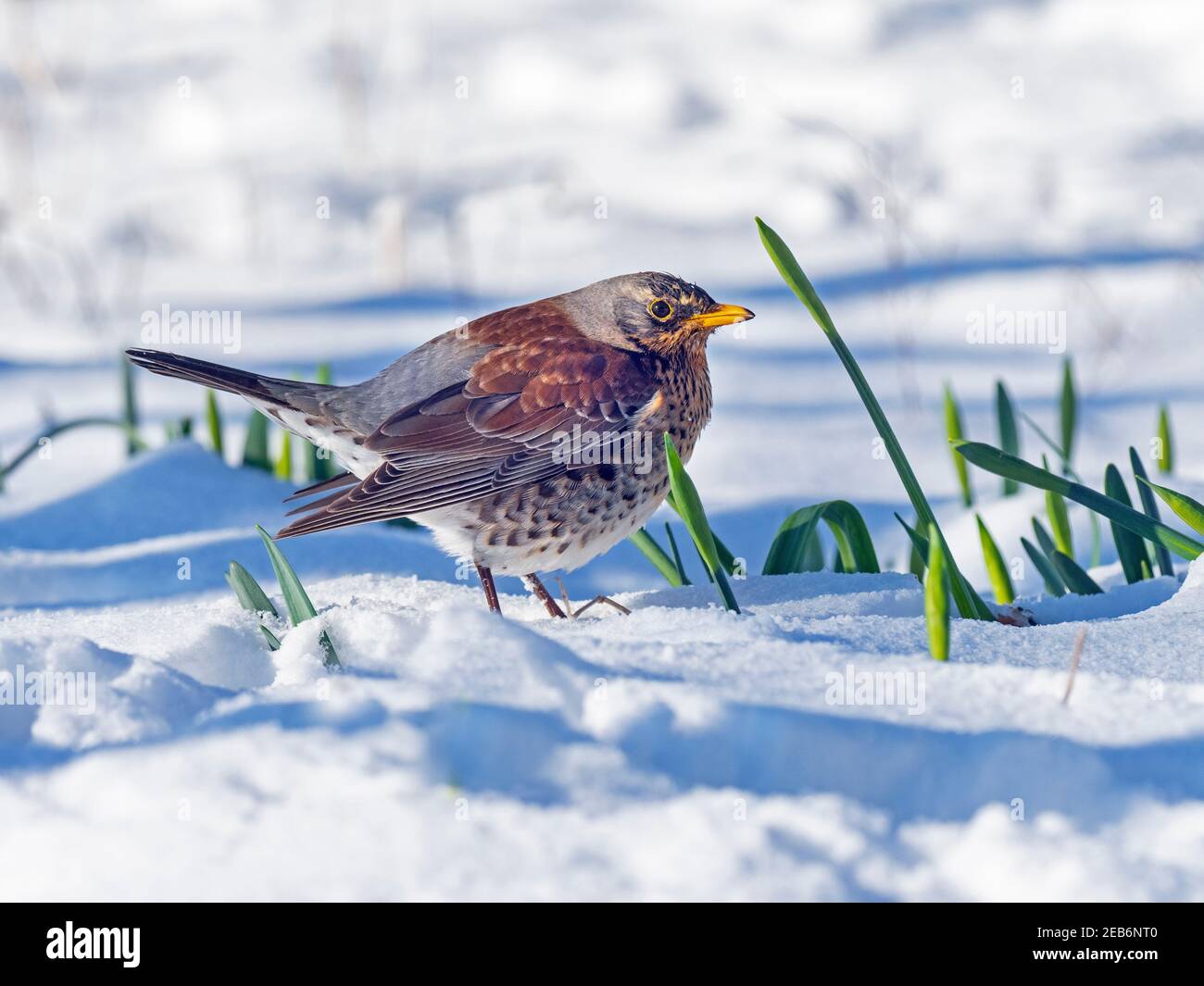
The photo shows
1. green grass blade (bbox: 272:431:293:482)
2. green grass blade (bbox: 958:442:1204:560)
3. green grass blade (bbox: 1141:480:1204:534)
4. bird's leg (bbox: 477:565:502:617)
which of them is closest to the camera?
green grass blade (bbox: 958:442:1204:560)

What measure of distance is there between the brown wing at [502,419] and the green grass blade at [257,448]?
136 cm

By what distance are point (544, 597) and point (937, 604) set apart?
1.03m

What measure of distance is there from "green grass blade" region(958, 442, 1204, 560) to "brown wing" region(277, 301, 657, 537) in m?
0.74

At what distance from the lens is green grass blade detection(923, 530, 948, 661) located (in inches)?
72.1

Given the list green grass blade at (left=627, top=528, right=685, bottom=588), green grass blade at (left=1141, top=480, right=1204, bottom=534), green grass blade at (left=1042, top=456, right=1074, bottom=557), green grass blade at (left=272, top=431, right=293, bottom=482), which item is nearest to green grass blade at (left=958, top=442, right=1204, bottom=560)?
green grass blade at (left=1141, top=480, right=1204, bottom=534)

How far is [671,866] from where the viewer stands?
140 cm

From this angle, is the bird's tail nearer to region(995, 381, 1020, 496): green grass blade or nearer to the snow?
the snow

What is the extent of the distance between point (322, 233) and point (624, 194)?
1.81 m

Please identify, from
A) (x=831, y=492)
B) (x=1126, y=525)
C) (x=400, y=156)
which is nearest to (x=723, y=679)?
(x=1126, y=525)

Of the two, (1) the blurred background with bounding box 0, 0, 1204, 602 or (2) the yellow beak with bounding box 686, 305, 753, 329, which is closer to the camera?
(2) the yellow beak with bounding box 686, 305, 753, 329

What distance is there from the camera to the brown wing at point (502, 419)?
2596 mm

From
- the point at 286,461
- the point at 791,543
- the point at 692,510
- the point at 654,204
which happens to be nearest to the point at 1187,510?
the point at 791,543

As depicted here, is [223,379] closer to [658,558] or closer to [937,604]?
[658,558]

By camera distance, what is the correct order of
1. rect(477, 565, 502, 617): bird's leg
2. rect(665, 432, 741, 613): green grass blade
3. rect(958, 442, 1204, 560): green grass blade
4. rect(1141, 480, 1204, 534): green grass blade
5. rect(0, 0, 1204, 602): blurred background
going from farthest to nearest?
rect(0, 0, 1204, 602): blurred background, rect(477, 565, 502, 617): bird's leg, rect(1141, 480, 1204, 534): green grass blade, rect(958, 442, 1204, 560): green grass blade, rect(665, 432, 741, 613): green grass blade
